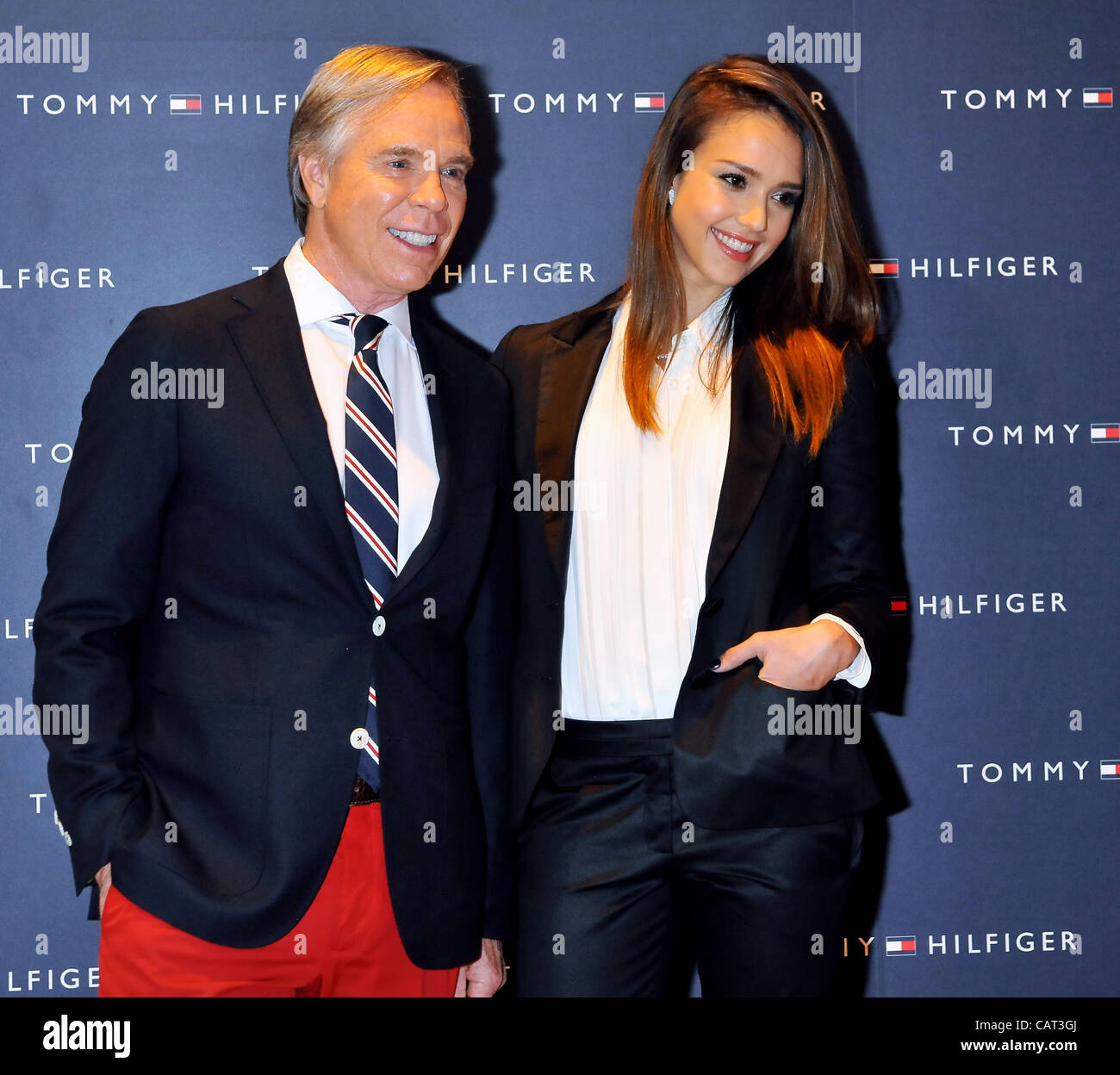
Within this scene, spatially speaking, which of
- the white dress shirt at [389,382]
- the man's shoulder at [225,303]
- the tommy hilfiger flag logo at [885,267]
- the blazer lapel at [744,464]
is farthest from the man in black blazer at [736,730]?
the tommy hilfiger flag logo at [885,267]

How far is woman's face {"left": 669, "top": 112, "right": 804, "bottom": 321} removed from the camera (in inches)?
85.3

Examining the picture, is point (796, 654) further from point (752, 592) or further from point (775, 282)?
point (775, 282)

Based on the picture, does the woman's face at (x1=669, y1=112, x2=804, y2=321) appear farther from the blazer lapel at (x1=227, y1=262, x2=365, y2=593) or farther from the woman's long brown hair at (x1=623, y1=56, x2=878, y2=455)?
the blazer lapel at (x1=227, y1=262, x2=365, y2=593)

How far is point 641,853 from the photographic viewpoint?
2059 mm

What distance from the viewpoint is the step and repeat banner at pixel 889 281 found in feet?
9.34

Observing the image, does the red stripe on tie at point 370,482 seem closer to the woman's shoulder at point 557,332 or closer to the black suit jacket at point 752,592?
the black suit jacket at point 752,592

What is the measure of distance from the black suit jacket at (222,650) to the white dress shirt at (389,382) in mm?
50

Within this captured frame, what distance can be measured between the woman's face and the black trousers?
0.85 metres

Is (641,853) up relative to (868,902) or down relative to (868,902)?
up

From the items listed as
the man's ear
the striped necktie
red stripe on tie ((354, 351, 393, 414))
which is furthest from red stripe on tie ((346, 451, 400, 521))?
the man's ear

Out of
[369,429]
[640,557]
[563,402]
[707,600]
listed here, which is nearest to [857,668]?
[707,600]

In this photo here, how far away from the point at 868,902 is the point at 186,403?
2.17m
